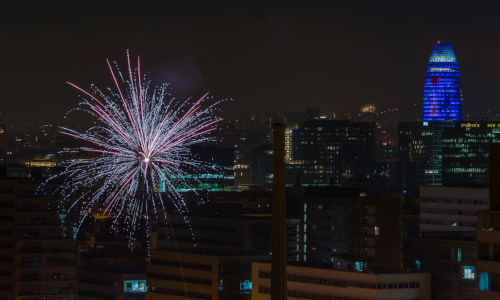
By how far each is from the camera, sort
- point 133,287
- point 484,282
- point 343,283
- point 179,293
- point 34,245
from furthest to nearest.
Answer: point 133,287
point 34,245
point 179,293
point 343,283
point 484,282

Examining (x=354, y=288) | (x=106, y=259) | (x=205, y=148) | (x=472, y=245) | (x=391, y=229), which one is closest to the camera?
(x=354, y=288)

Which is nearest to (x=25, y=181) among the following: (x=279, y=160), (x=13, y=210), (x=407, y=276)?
(x=13, y=210)

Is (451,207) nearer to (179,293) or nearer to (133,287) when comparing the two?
(133,287)

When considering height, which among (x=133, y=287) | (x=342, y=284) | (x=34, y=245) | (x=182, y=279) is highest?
(x=34, y=245)

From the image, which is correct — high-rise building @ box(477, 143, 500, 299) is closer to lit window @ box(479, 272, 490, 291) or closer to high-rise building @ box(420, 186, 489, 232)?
lit window @ box(479, 272, 490, 291)

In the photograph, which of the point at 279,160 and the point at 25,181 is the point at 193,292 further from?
the point at 279,160

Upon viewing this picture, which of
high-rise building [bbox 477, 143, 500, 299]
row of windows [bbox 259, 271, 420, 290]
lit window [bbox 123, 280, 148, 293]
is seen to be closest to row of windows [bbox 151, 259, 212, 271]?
lit window [bbox 123, 280, 148, 293]

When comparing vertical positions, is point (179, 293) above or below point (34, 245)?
below

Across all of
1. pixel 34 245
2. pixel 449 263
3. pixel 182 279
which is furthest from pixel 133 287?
pixel 449 263

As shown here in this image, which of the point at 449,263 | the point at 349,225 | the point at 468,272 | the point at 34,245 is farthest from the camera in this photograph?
the point at 349,225
